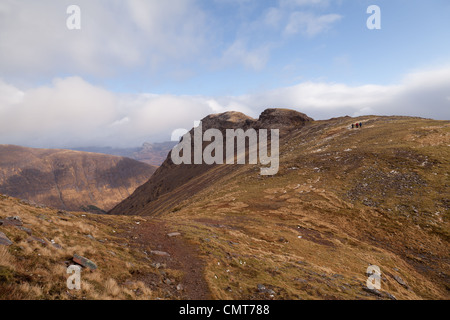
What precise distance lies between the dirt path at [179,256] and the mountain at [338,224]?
0.56m

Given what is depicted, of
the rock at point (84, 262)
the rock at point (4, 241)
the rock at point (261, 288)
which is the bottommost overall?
the rock at point (261, 288)

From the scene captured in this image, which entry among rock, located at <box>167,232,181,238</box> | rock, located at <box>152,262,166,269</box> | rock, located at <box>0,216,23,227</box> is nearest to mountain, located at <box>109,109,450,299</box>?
rock, located at <box>167,232,181,238</box>

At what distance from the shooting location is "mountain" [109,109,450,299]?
14.7 m

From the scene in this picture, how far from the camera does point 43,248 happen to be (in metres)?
10.8

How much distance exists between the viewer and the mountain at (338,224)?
14.7 m

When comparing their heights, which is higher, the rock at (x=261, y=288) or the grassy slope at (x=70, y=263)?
the grassy slope at (x=70, y=263)

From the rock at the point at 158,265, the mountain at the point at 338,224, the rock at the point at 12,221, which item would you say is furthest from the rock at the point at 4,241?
the mountain at the point at 338,224

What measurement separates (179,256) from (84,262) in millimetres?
6005

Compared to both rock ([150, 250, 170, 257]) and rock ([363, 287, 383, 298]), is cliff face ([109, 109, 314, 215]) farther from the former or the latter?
rock ([363, 287, 383, 298])

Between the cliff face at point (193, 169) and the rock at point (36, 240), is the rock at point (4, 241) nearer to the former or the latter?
the rock at point (36, 240)

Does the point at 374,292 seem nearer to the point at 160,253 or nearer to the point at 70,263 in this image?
the point at 160,253

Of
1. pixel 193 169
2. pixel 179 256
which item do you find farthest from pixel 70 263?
pixel 193 169

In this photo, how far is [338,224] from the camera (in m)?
29.4

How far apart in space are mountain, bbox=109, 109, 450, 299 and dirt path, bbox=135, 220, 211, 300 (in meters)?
0.56
